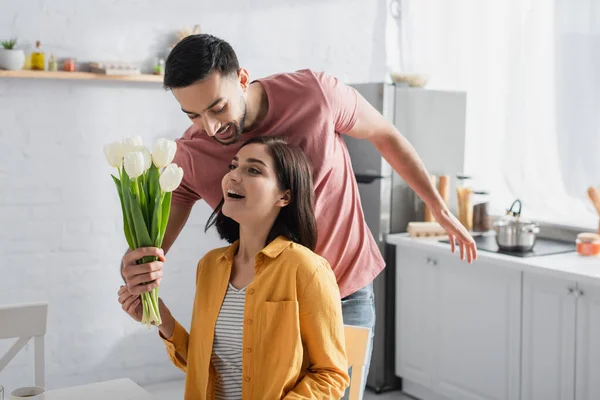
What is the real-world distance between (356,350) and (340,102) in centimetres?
56

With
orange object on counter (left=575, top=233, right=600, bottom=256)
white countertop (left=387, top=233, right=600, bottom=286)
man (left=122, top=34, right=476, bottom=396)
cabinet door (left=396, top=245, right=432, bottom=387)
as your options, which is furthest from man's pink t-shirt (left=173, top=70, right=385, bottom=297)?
cabinet door (left=396, top=245, right=432, bottom=387)

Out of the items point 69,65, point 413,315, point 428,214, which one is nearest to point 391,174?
point 428,214

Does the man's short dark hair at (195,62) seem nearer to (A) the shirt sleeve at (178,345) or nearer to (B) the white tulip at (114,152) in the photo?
(B) the white tulip at (114,152)

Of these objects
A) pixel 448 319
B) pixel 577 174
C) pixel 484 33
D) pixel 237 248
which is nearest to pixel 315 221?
pixel 237 248

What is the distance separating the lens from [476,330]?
10.7ft

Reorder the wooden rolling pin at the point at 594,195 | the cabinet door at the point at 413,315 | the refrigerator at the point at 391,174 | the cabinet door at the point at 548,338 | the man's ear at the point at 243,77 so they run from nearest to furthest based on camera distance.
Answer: the man's ear at the point at 243,77
the cabinet door at the point at 548,338
the wooden rolling pin at the point at 594,195
the cabinet door at the point at 413,315
the refrigerator at the point at 391,174

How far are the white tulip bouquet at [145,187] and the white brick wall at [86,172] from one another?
215cm

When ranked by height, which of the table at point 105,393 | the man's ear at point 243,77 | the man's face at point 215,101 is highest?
the man's ear at point 243,77

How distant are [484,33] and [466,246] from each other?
6.91ft

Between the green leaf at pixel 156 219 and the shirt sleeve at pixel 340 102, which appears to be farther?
the shirt sleeve at pixel 340 102

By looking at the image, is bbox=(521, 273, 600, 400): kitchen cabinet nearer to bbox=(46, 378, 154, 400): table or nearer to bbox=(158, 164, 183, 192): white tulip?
bbox=(46, 378, 154, 400): table

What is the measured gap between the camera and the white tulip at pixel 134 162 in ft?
4.28

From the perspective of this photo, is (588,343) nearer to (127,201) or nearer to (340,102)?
(340,102)

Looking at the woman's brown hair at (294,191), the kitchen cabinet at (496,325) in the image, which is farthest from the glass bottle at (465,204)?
the woman's brown hair at (294,191)
